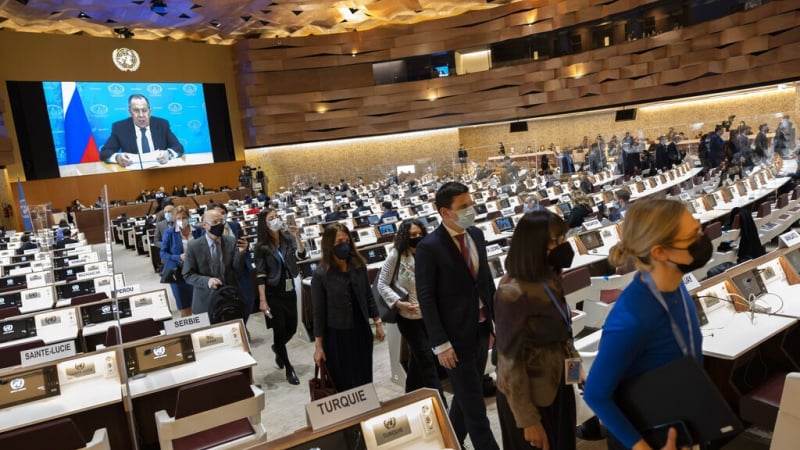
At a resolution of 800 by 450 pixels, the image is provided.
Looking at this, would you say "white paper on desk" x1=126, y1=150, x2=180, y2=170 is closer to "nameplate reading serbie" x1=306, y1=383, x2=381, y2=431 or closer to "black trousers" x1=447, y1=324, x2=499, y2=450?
"black trousers" x1=447, y1=324, x2=499, y2=450

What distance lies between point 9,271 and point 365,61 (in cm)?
2087

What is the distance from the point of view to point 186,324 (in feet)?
13.2

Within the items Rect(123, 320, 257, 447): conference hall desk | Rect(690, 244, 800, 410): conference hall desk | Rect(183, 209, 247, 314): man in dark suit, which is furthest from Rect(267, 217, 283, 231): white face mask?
Rect(690, 244, 800, 410): conference hall desk

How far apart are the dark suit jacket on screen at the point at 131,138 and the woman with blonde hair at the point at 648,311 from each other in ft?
87.1

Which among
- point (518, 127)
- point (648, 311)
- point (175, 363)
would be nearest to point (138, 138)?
point (518, 127)

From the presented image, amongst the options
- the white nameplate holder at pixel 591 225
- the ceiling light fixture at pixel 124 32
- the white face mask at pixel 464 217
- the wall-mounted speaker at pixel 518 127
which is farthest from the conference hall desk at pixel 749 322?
the ceiling light fixture at pixel 124 32

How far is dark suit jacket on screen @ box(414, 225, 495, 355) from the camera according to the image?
9.13 ft

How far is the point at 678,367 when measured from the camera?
4.82 feet

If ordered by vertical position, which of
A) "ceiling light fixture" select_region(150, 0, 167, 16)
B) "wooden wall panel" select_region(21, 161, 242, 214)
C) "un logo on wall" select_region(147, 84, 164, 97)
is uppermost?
"ceiling light fixture" select_region(150, 0, 167, 16)

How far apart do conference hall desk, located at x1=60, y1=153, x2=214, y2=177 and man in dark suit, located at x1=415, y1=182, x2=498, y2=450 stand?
2507 centimetres

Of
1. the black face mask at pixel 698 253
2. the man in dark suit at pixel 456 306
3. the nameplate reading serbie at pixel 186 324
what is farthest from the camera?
the nameplate reading serbie at pixel 186 324

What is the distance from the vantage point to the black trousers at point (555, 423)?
7.04 ft

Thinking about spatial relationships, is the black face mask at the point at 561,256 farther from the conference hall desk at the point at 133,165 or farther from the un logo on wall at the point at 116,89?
the un logo on wall at the point at 116,89

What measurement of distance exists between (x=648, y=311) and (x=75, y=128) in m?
26.4
